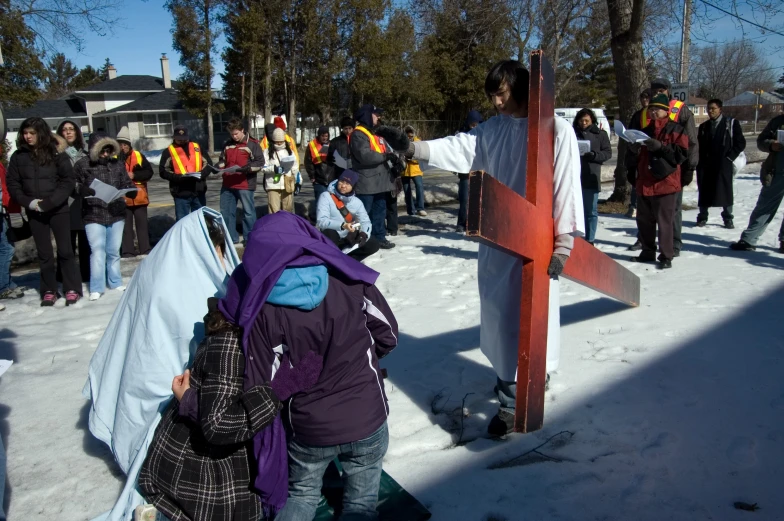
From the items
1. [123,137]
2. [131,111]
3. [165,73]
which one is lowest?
[123,137]

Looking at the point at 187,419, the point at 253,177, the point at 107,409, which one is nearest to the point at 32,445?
the point at 107,409

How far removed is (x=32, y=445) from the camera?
3.45 metres

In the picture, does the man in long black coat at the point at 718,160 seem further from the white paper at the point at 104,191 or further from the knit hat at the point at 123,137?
the knit hat at the point at 123,137

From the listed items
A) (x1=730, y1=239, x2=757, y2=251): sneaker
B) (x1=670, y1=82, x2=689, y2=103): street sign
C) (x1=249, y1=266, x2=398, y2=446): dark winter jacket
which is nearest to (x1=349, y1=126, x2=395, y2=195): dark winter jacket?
(x1=730, y1=239, x2=757, y2=251): sneaker

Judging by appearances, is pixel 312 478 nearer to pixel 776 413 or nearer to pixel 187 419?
pixel 187 419

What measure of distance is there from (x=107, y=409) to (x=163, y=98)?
42.2 meters

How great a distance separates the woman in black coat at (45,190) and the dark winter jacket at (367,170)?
128 inches

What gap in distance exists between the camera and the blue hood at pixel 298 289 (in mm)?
2109

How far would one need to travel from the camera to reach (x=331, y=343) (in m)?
2.23

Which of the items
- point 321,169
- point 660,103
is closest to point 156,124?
point 321,169

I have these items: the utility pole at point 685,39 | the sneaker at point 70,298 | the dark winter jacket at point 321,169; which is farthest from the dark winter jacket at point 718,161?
the sneaker at point 70,298

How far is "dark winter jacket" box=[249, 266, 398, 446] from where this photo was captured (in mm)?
2154

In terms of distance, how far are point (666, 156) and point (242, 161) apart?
5.37 meters

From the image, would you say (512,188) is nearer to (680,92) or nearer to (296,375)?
(296,375)
